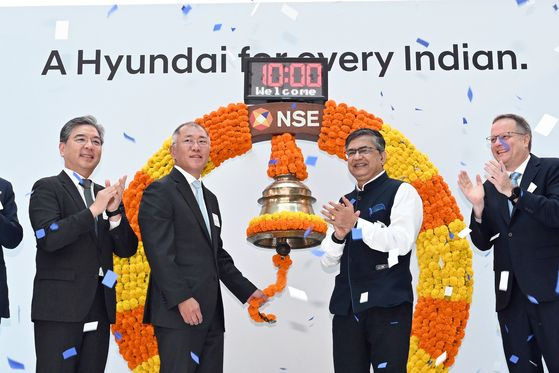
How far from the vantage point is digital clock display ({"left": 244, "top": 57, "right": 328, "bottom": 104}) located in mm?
3633

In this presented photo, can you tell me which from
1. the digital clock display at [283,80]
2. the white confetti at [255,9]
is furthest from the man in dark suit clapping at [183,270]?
the white confetti at [255,9]

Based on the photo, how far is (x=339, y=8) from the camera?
182 inches

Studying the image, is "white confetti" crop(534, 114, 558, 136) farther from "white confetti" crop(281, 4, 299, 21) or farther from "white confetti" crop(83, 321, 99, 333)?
"white confetti" crop(83, 321, 99, 333)

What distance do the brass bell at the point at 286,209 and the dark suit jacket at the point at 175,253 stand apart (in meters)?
0.42

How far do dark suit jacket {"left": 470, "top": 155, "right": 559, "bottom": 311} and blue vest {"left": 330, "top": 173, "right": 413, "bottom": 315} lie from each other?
44 cm

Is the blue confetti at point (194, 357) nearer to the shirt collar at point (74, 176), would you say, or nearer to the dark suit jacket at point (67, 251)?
the dark suit jacket at point (67, 251)

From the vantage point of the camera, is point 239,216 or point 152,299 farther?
point 239,216

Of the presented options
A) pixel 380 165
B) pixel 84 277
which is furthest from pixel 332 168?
pixel 84 277

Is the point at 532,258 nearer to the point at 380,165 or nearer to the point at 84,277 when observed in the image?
the point at 380,165

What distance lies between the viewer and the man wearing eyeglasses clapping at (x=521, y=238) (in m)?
2.72

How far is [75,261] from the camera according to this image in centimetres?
271

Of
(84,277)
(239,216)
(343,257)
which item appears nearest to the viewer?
(84,277)

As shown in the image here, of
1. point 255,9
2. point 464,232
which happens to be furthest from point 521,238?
point 255,9

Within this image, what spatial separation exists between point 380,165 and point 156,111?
2082mm
